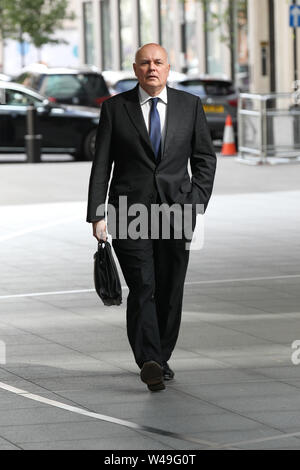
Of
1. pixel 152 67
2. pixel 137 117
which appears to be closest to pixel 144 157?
pixel 137 117

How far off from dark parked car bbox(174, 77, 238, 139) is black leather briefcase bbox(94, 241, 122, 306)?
21.1 m

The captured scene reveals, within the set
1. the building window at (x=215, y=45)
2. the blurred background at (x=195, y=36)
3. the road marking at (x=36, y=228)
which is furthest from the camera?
the building window at (x=215, y=45)

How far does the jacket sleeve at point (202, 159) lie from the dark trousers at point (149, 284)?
0.95 feet

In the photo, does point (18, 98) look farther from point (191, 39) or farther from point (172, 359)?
point (191, 39)

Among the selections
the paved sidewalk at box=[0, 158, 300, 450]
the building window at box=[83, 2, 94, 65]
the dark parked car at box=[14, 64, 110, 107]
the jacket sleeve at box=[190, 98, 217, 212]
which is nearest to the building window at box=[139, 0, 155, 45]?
the building window at box=[83, 2, 94, 65]

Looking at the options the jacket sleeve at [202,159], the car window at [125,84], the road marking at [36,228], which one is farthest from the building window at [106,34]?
the jacket sleeve at [202,159]

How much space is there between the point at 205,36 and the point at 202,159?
4335 cm

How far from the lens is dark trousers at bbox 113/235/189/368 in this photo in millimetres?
7012

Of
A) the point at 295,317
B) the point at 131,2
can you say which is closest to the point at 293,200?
the point at 295,317

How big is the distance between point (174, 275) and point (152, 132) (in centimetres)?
75

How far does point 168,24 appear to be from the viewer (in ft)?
174

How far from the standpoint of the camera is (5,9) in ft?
190

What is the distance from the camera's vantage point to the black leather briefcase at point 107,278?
7.03 metres

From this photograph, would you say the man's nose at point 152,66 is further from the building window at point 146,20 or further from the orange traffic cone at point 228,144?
the building window at point 146,20
